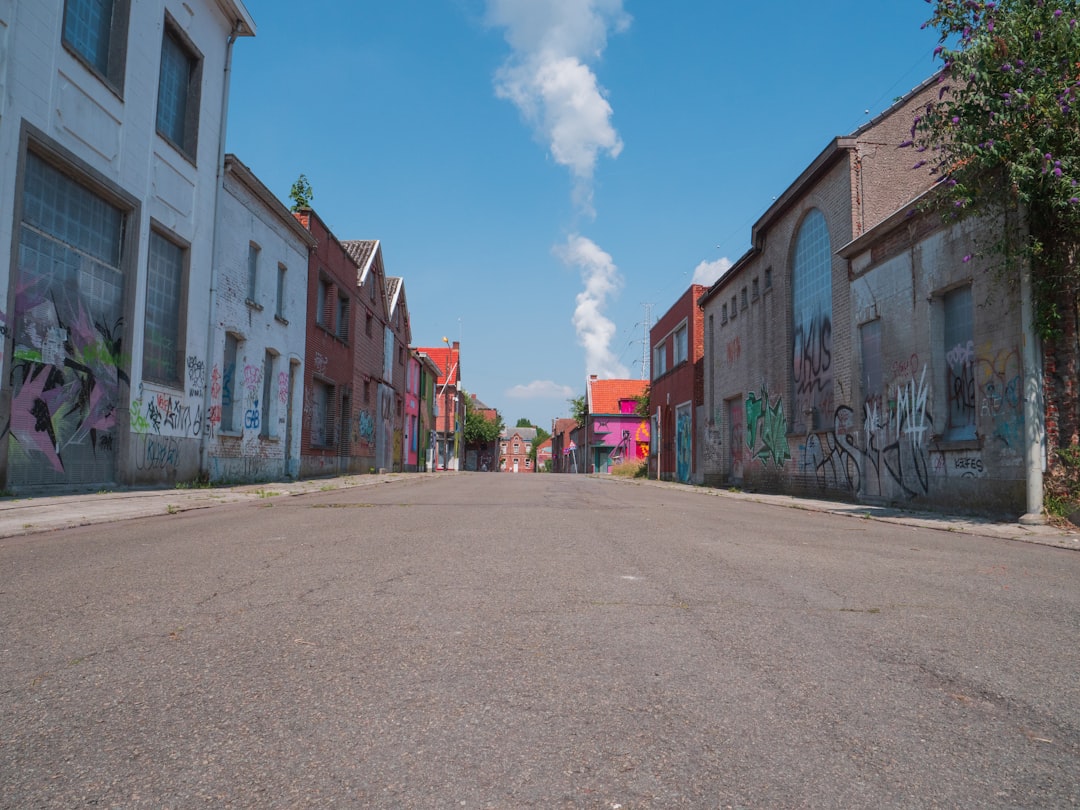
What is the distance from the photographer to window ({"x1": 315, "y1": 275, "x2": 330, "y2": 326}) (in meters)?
26.1

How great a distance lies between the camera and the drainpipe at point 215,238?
1634 cm

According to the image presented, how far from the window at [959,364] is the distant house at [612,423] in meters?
46.8

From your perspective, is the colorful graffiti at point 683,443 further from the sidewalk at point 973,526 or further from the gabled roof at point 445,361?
the gabled roof at point 445,361

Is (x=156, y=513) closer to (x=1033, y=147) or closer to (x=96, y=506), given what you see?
(x=96, y=506)

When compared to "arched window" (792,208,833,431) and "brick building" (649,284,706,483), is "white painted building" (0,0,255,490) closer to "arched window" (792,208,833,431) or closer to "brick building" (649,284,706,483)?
"arched window" (792,208,833,431)

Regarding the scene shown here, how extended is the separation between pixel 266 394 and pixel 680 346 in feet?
64.8

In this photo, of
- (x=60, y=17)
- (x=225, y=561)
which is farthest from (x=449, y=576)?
(x=60, y=17)

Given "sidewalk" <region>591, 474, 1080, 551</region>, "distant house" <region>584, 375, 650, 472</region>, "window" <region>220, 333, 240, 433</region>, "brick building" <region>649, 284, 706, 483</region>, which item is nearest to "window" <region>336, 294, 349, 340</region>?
"window" <region>220, 333, 240, 433</region>

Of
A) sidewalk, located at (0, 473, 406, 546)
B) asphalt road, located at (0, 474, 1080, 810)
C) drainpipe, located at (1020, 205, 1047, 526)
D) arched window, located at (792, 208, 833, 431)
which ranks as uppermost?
arched window, located at (792, 208, 833, 431)

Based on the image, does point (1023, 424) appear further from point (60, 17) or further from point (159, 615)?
point (60, 17)

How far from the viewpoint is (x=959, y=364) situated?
12.7m

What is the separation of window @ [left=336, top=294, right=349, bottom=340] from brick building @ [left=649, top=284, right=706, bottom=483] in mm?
13699

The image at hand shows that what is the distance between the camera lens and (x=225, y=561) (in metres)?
5.69

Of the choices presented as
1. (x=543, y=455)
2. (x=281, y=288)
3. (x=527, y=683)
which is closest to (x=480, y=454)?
(x=543, y=455)
